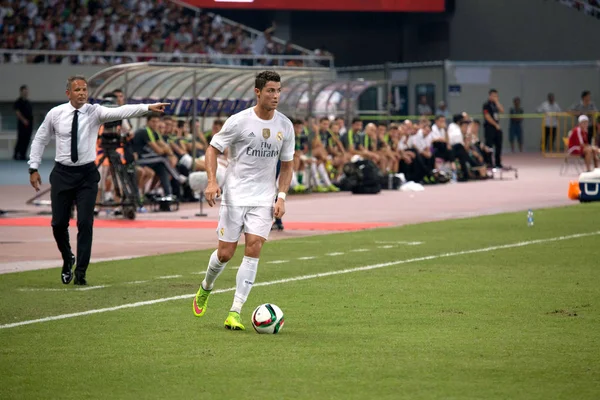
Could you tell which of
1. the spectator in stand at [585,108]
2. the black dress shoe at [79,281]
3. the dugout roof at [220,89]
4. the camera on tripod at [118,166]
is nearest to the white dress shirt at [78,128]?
the black dress shoe at [79,281]

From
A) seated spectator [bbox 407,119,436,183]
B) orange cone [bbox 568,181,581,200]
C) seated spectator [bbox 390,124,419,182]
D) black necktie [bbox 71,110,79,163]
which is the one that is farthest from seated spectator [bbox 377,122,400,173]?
black necktie [bbox 71,110,79,163]

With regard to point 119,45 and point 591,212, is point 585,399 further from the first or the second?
point 119,45

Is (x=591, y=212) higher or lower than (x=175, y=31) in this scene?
lower

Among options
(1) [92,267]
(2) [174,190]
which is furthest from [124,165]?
(1) [92,267]

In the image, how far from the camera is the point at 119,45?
1702 inches

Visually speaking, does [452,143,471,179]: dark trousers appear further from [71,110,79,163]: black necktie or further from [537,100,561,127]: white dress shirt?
[71,110,79,163]: black necktie

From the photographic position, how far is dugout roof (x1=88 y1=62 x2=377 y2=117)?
26719 mm

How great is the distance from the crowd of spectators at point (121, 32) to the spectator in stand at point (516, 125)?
8.10 metres

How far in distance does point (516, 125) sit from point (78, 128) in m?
35.4

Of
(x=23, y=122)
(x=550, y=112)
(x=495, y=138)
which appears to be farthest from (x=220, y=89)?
(x=550, y=112)

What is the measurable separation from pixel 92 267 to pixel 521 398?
26.5 ft

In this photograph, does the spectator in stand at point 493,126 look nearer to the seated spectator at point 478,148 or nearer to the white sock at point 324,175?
the seated spectator at point 478,148

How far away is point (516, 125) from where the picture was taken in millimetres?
46531

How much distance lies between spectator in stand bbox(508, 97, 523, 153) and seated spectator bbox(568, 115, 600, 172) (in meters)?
13.8
